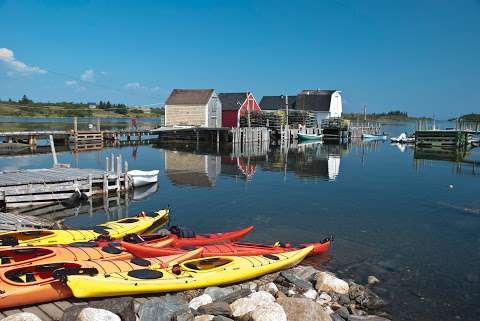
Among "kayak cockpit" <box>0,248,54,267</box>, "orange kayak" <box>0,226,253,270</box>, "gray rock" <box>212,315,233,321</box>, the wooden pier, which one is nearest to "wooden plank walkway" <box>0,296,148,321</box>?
"orange kayak" <box>0,226,253,270</box>

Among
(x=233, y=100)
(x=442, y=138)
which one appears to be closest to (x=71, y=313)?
(x=233, y=100)

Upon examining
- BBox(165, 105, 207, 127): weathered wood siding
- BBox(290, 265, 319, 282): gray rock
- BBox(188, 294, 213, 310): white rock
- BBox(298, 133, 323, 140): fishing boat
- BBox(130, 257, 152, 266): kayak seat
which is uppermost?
BBox(165, 105, 207, 127): weathered wood siding

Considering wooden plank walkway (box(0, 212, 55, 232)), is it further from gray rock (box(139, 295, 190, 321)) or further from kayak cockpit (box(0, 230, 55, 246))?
gray rock (box(139, 295, 190, 321))

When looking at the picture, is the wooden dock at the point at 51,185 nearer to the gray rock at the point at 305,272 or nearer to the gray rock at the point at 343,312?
the gray rock at the point at 305,272

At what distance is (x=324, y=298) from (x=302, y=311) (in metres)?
2.08

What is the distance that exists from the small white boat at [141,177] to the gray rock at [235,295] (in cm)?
1503

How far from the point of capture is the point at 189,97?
5809 centimetres

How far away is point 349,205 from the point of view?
68.0 ft

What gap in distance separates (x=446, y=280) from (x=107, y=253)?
9.29 m

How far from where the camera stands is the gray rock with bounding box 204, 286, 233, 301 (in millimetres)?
9359

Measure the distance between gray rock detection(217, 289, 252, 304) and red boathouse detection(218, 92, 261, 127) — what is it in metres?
52.5

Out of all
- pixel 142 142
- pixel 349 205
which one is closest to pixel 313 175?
pixel 349 205

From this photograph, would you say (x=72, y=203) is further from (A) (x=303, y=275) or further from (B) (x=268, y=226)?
(A) (x=303, y=275)

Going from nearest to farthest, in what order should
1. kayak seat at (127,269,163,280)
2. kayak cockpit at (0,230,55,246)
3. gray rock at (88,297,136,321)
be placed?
gray rock at (88,297,136,321) → kayak seat at (127,269,163,280) → kayak cockpit at (0,230,55,246)
